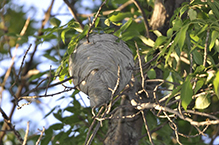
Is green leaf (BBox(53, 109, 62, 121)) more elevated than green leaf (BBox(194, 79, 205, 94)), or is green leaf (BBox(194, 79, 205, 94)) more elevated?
green leaf (BBox(194, 79, 205, 94))

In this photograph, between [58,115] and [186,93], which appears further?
[58,115]

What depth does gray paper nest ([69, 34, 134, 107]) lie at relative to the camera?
1.18 meters

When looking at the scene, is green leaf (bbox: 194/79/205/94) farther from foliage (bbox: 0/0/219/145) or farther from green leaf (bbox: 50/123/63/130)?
green leaf (bbox: 50/123/63/130)

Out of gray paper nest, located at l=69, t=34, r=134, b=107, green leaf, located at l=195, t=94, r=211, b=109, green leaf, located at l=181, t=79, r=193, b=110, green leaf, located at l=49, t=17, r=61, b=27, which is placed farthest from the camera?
green leaf, located at l=49, t=17, r=61, b=27

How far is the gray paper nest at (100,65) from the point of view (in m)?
1.18

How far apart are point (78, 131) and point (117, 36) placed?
0.72 m

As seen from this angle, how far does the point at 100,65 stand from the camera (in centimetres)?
125

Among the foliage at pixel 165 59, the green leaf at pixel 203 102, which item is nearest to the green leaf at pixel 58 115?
the foliage at pixel 165 59

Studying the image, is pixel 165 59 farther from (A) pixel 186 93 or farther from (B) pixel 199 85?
Answer: (A) pixel 186 93

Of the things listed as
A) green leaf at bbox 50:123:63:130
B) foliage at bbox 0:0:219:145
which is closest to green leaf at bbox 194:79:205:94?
foliage at bbox 0:0:219:145

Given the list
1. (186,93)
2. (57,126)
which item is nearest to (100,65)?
(186,93)

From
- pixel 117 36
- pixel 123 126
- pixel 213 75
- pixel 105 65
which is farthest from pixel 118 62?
pixel 123 126

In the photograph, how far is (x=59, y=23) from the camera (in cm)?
160

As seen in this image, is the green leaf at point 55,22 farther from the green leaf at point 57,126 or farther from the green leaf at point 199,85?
the green leaf at point 199,85
